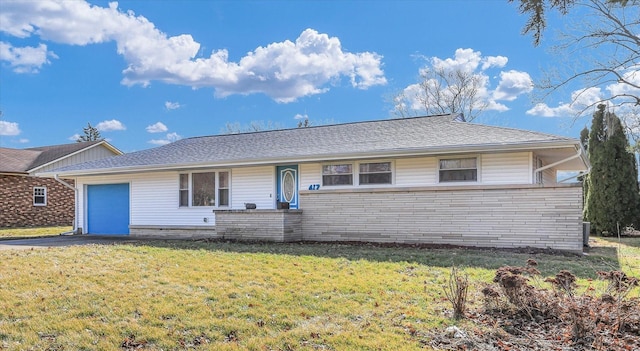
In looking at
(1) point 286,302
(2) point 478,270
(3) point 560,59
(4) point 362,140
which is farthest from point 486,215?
(3) point 560,59

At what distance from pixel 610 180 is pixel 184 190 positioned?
16584 mm

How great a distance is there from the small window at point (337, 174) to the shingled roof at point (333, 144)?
1.97 feet

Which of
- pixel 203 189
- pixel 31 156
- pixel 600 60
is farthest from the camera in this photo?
pixel 31 156

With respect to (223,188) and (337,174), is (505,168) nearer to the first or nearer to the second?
(337,174)

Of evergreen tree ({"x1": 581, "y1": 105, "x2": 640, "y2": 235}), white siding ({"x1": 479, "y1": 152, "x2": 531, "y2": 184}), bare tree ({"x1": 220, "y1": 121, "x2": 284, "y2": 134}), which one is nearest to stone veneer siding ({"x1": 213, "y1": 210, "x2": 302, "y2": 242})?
white siding ({"x1": 479, "y1": 152, "x2": 531, "y2": 184})

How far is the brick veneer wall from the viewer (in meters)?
21.4

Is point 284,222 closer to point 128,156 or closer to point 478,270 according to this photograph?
point 478,270

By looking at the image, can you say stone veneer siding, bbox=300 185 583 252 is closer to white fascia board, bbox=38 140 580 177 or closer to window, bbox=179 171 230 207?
white fascia board, bbox=38 140 580 177

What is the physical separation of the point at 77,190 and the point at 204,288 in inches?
535

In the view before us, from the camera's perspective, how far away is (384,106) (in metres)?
33.8

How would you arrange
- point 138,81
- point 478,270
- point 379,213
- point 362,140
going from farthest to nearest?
1. point 138,81
2. point 362,140
3. point 379,213
4. point 478,270

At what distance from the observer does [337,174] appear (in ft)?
41.8

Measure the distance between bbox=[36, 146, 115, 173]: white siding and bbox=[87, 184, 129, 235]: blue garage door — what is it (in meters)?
8.80

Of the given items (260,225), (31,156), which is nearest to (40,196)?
(31,156)
